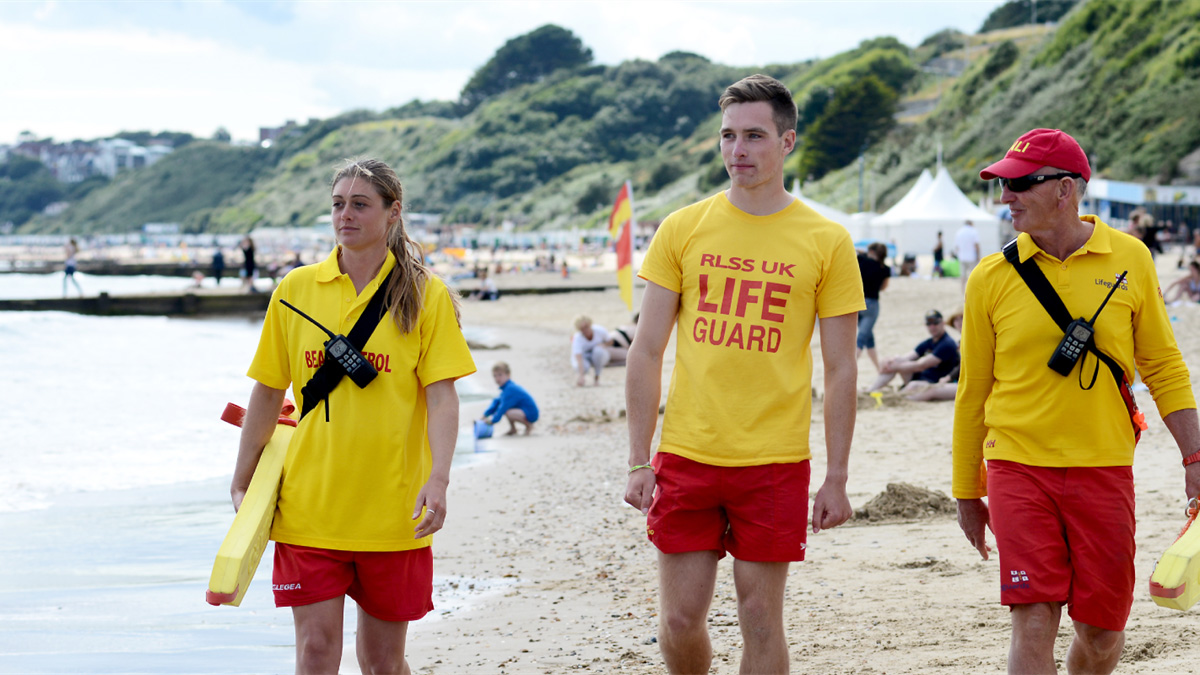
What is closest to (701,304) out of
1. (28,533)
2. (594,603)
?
(594,603)

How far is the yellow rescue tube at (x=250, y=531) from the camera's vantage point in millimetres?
2850

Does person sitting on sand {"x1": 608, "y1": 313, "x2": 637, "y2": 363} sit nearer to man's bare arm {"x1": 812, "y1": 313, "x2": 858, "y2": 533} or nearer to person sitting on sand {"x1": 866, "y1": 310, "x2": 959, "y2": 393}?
person sitting on sand {"x1": 866, "y1": 310, "x2": 959, "y2": 393}

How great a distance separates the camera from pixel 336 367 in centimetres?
296

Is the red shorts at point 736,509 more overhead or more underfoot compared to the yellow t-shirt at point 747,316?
more underfoot

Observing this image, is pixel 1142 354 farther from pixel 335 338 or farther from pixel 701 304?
pixel 335 338

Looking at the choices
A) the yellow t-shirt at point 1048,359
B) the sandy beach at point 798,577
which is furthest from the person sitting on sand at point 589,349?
the yellow t-shirt at point 1048,359

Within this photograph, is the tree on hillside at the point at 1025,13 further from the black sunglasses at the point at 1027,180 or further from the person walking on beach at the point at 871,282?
the black sunglasses at the point at 1027,180

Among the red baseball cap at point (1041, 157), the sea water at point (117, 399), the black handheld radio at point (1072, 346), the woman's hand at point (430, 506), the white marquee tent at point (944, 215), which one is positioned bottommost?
the sea water at point (117, 399)

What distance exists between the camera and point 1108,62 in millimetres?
57469

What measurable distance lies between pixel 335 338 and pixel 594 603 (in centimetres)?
267

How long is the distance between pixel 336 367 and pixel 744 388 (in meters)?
1.10

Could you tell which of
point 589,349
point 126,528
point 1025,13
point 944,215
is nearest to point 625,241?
point 589,349

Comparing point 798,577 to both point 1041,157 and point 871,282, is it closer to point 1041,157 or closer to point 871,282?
point 1041,157

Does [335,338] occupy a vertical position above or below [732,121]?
below
